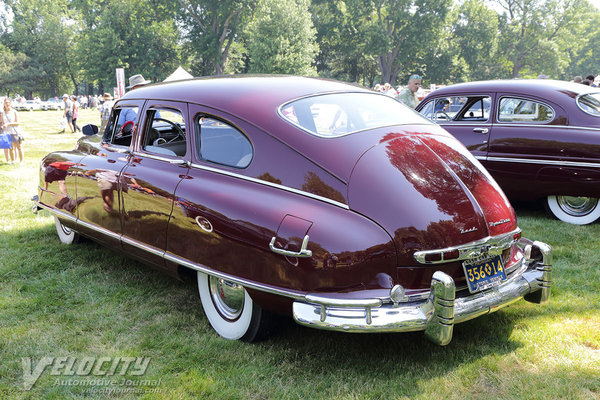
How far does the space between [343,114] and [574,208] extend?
4.21 m

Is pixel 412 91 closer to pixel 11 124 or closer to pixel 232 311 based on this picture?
pixel 232 311

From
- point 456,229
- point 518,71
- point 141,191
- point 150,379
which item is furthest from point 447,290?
point 518,71

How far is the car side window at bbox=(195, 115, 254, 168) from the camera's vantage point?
3080 millimetres

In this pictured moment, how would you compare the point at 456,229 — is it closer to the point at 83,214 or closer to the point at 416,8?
the point at 83,214

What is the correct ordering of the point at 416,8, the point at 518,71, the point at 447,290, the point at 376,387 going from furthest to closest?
the point at 518,71, the point at 416,8, the point at 376,387, the point at 447,290

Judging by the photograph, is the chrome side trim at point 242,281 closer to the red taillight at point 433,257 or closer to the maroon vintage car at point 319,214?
the maroon vintage car at point 319,214

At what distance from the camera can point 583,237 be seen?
17.4 ft

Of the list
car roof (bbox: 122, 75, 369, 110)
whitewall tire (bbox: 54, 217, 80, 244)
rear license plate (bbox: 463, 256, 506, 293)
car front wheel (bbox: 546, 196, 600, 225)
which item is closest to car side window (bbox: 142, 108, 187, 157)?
car roof (bbox: 122, 75, 369, 110)

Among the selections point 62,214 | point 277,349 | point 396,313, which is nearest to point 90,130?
point 62,214

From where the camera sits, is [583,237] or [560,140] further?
[560,140]

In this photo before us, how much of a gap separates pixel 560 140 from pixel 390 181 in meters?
3.94

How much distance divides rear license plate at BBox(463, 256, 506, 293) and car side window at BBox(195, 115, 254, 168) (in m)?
1.48

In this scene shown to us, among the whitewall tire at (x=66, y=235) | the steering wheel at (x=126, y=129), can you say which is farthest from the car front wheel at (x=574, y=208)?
the whitewall tire at (x=66, y=235)

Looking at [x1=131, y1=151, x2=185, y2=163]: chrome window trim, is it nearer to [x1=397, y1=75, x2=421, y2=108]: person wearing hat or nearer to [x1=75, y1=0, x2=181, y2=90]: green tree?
[x1=397, y1=75, x2=421, y2=108]: person wearing hat
